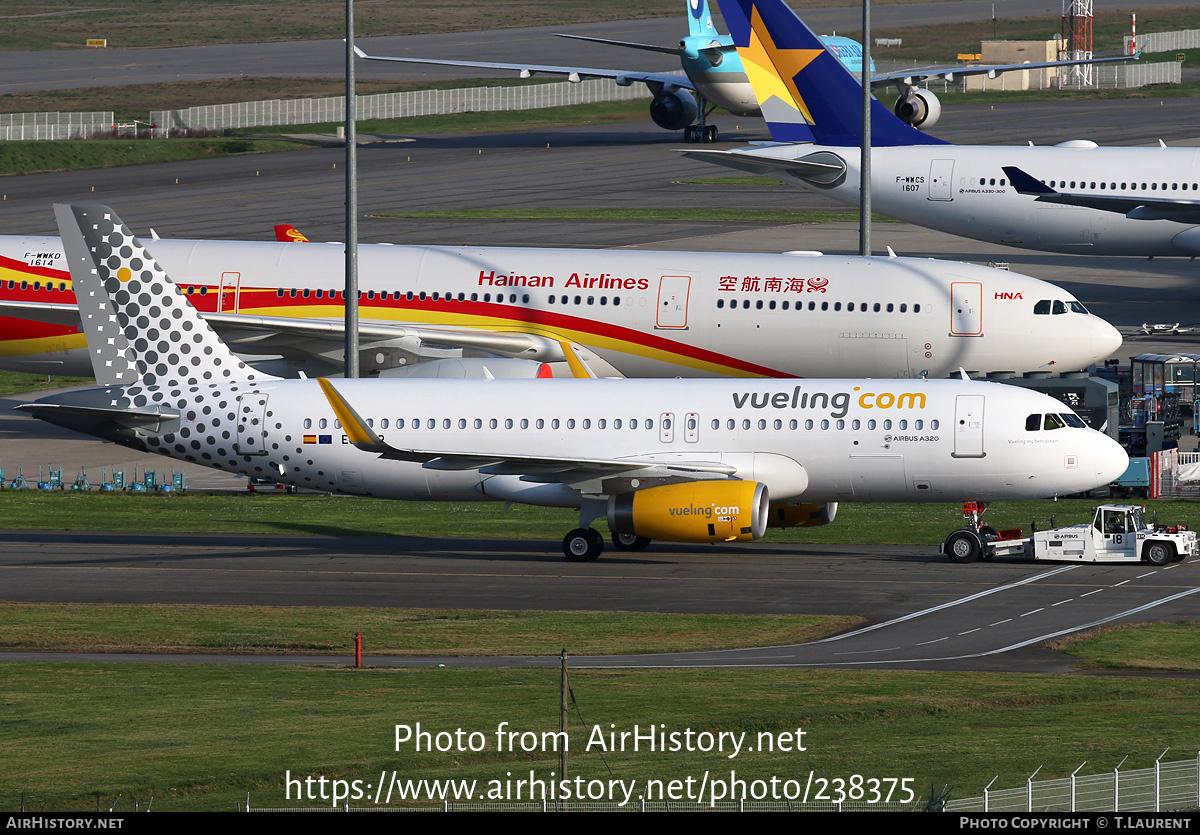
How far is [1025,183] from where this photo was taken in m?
77.6

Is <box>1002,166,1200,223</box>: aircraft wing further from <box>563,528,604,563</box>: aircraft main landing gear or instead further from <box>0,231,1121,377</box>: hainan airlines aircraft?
<box>563,528,604,563</box>: aircraft main landing gear

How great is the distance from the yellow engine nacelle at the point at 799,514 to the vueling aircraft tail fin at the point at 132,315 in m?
14.3

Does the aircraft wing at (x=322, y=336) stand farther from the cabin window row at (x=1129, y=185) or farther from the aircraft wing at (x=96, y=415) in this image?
the cabin window row at (x=1129, y=185)

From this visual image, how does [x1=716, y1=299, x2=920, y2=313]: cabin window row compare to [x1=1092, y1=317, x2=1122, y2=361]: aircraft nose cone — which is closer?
[x1=716, y1=299, x2=920, y2=313]: cabin window row

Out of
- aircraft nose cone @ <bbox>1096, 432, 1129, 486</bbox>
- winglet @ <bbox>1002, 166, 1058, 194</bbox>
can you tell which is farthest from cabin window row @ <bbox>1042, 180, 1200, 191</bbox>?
aircraft nose cone @ <bbox>1096, 432, 1129, 486</bbox>

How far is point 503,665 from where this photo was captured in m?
35.8

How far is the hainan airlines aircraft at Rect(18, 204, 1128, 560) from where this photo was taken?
45.1 meters

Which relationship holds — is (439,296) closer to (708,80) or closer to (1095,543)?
(1095,543)

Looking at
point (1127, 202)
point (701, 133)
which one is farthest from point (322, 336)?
point (701, 133)

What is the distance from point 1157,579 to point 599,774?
20901mm

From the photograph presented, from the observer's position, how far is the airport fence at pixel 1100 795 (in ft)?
75.0

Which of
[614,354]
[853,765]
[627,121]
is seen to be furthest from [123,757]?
[627,121]

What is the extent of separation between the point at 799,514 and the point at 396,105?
114 metres

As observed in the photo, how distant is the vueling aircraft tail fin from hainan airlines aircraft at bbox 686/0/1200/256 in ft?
102
